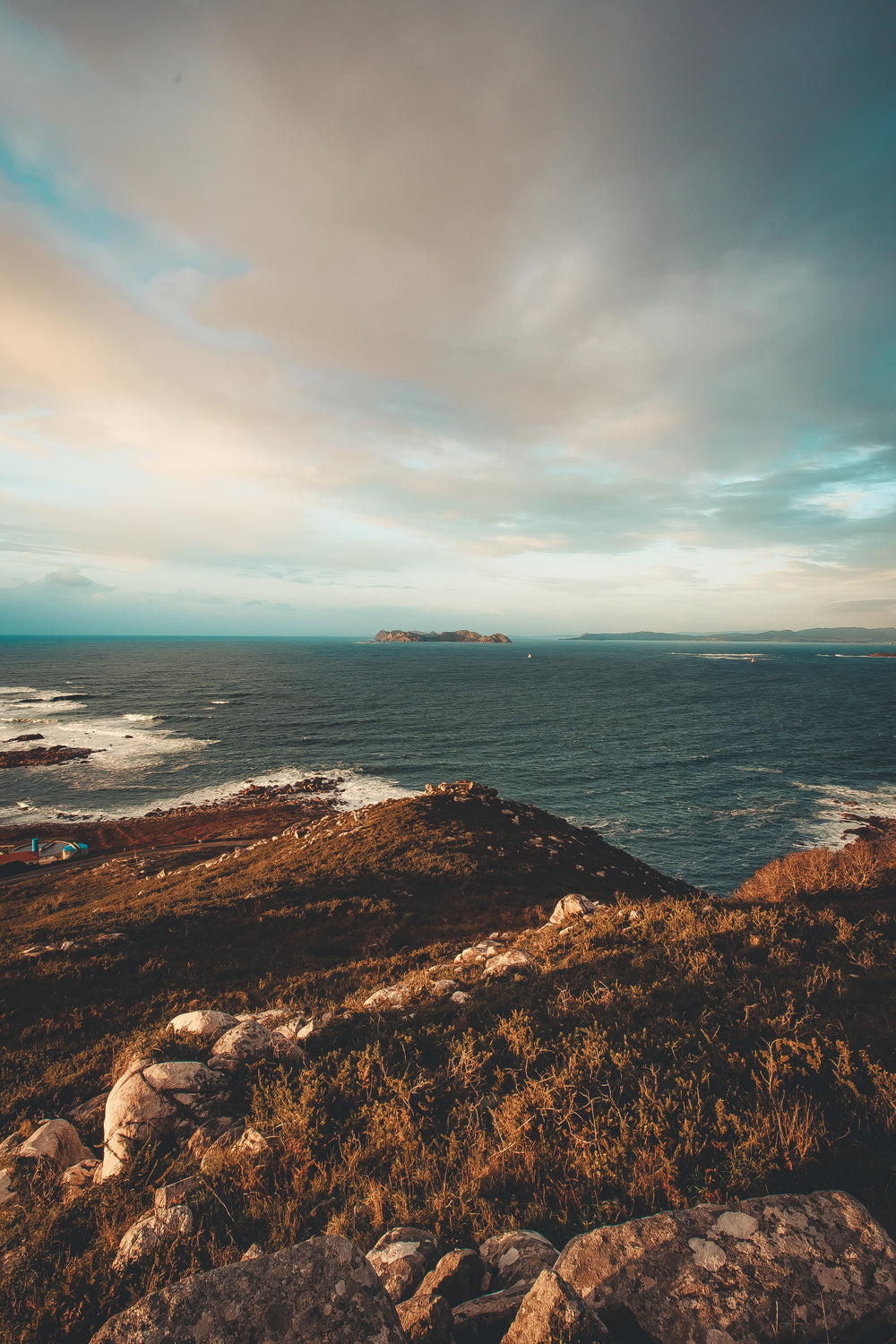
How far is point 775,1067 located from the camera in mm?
6059

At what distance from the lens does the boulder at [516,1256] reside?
4094 millimetres

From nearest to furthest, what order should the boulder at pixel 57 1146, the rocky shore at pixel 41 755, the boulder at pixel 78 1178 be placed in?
the boulder at pixel 78 1178
the boulder at pixel 57 1146
the rocky shore at pixel 41 755

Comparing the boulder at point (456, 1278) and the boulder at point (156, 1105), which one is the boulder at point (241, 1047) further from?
the boulder at point (456, 1278)

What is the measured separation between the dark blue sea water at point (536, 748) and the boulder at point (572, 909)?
2225cm

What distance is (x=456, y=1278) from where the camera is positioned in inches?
161

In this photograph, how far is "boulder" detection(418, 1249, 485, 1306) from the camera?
13.2ft

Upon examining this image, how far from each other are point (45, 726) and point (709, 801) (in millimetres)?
93698

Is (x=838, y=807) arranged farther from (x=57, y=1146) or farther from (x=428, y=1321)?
(x=57, y=1146)

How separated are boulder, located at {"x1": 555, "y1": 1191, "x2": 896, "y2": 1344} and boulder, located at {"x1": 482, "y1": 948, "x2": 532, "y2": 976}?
249 inches

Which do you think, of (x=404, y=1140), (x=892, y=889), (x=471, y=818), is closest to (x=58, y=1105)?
(x=404, y=1140)

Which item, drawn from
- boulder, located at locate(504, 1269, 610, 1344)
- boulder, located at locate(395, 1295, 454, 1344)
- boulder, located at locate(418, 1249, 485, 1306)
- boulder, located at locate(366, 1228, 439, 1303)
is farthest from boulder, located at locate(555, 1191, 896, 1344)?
boulder, located at locate(366, 1228, 439, 1303)

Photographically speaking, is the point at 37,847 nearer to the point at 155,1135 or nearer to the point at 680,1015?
the point at 155,1135

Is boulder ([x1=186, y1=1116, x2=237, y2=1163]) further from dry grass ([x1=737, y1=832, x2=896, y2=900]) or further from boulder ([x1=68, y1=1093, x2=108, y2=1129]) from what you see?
dry grass ([x1=737, y1=832, x2=896, y2=900])

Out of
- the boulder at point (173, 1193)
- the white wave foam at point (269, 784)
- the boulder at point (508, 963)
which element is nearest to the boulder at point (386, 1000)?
the boulder at point (508, 963)
